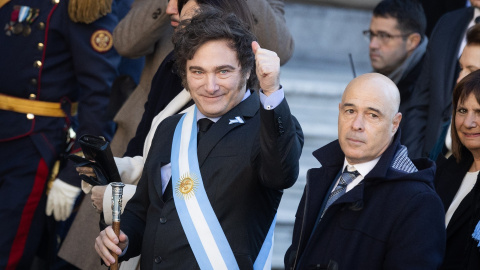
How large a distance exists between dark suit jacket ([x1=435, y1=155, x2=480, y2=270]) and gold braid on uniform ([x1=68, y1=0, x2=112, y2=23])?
2.15 m

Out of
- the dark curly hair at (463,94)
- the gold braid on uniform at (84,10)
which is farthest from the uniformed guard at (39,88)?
the dark curly hair at (463,94)

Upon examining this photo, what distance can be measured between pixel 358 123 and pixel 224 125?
0.50m

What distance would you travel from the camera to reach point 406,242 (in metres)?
3.59

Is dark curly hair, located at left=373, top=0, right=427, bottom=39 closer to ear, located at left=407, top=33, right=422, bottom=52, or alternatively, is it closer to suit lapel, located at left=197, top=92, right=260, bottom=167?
ear, located at left=407, top=33, right=422, bottom=52

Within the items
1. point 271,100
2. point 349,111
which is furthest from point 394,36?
point 271,100

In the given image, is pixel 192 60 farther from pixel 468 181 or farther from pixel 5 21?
pixel 5 21

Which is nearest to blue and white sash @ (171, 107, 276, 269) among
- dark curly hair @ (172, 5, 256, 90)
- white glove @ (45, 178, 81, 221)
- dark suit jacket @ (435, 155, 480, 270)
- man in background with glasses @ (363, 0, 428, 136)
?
dark curly hair @ (172, 5, 256, 90)

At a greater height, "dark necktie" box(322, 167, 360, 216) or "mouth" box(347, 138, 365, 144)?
"mouth" box(347, 138, 365, 144)

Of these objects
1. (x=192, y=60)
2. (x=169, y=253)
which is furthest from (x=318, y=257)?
(x=192, y=60)

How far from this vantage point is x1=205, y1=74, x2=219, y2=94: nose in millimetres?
3877

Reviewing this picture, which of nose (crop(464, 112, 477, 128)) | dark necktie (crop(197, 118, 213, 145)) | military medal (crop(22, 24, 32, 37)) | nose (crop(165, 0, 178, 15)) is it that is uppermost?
nose (crop(165, 0, 178, 15))

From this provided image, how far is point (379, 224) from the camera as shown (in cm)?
369

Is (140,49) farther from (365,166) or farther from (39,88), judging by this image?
(365,166)

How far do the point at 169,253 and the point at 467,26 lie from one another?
271 cm
